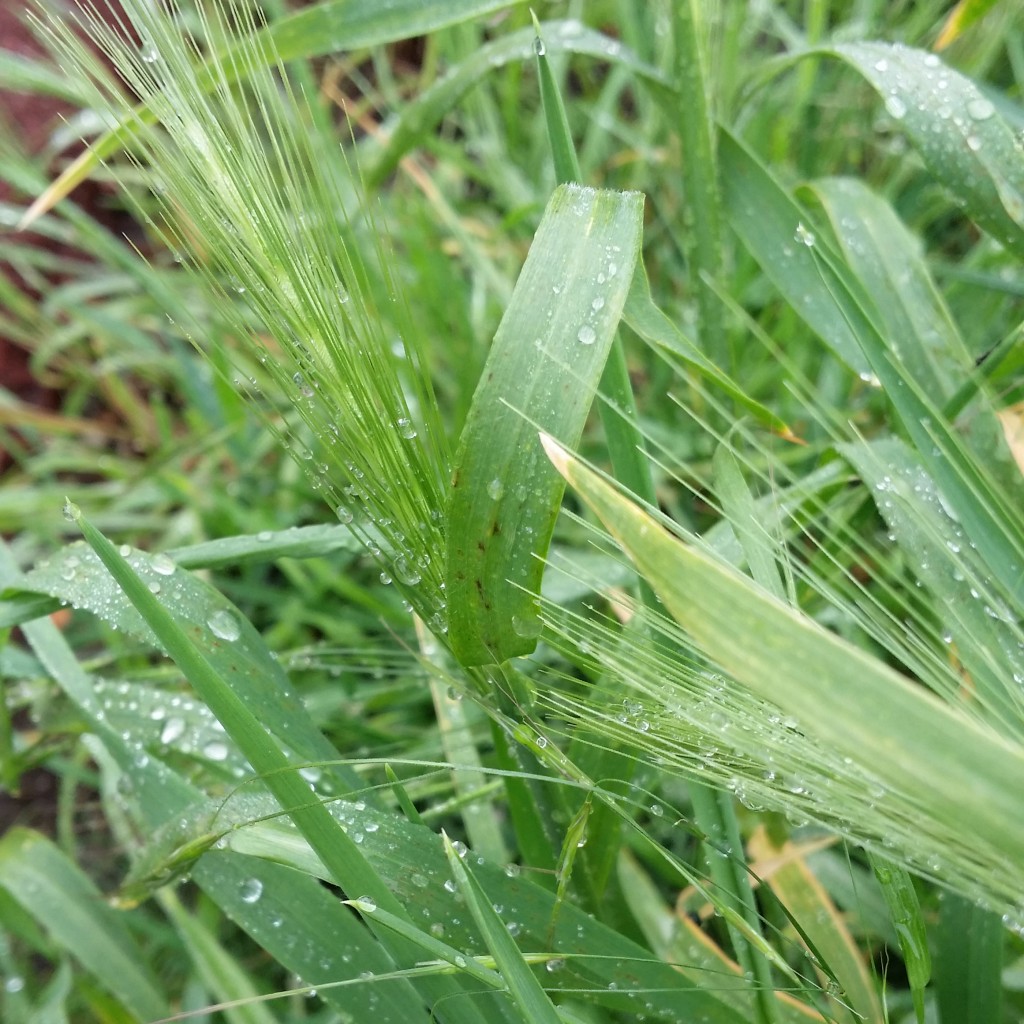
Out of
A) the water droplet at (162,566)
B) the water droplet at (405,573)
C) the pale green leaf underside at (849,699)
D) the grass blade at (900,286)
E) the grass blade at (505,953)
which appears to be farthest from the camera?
the grass blade at (900,286)

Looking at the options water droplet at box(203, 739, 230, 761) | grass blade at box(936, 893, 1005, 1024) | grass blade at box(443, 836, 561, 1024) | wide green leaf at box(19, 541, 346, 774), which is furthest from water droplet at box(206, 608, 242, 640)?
grass blade at box(936, 893, 1005, 1024)

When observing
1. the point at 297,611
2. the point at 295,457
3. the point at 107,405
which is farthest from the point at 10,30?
the point at 295,457

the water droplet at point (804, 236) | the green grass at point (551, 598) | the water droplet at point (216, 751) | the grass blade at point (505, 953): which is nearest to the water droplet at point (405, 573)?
the green grass at point (551, 598)

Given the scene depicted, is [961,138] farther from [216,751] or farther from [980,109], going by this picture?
[216,751]

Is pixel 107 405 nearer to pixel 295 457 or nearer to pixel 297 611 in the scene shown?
pixel 297 611

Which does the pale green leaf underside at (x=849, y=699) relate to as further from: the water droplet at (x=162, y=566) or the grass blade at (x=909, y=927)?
the water droplet at (x=162, y=566)

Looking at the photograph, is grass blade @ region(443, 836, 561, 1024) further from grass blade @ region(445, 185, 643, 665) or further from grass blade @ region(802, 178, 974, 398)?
grass blade @ region(802, 178, 974, 398)
